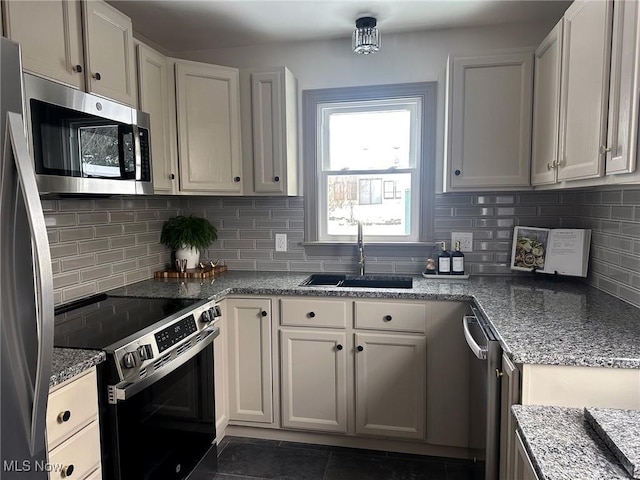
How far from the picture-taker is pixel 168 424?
1.75 m

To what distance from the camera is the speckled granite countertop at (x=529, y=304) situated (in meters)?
1.32

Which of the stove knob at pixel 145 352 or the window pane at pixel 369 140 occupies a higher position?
the window pane at pixel 369 140

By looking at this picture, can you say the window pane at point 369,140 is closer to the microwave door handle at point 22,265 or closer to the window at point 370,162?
the window at point 370,162

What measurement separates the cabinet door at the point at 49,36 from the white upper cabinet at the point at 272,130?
1053mm

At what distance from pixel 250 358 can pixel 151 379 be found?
0.88 m

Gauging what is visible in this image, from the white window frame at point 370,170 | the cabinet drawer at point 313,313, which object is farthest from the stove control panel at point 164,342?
the white window frame at point 370,170

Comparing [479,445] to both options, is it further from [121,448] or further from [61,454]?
[61,454]

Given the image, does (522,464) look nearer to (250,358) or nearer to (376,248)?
(250,358)

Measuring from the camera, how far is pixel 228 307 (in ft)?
7.91

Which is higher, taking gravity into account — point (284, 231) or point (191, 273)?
point (284, 231)

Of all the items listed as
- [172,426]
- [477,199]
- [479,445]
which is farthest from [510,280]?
[172,426]

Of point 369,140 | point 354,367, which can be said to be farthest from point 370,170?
point 354,367

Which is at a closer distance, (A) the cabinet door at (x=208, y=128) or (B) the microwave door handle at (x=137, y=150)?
(B) the microwave door handle at (x=137, y=150)

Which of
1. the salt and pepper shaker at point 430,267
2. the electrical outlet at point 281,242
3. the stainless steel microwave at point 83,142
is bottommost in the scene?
the salt and pepper shaker at point 430,267
